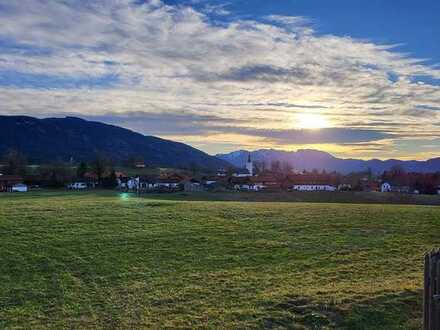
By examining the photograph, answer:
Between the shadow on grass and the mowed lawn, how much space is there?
3 cm

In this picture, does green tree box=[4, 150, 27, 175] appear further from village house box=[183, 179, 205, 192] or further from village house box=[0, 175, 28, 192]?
village house box=[183, 179, 205, 192]

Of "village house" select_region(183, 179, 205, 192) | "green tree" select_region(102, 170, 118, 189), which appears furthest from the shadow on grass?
"green tree" select_region(102, 170, 118, 189)

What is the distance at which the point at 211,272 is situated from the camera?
20.3m

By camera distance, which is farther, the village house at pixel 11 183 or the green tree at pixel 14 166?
the green tree at pixel 14 166

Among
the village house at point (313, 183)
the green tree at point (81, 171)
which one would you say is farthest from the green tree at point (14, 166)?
the village house at point (313, 183)

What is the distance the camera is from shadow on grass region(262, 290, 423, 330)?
12.8 m

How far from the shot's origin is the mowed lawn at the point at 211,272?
552 inches

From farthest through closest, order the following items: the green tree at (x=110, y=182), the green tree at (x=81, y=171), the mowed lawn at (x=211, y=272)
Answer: the green tree at (x=81, y=171)
the green tree at (x=110, y=182)
the mowed lawn at (x=211, y=272)

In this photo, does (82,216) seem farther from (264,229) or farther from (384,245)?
(384,245)

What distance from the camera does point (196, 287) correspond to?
17.7 m

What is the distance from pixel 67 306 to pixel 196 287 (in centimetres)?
488

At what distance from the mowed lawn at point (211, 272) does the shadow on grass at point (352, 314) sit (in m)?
0.03

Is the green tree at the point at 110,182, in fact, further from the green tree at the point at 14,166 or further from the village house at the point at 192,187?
the green tree at the point at 14,166

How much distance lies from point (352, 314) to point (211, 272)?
26.5 ft
